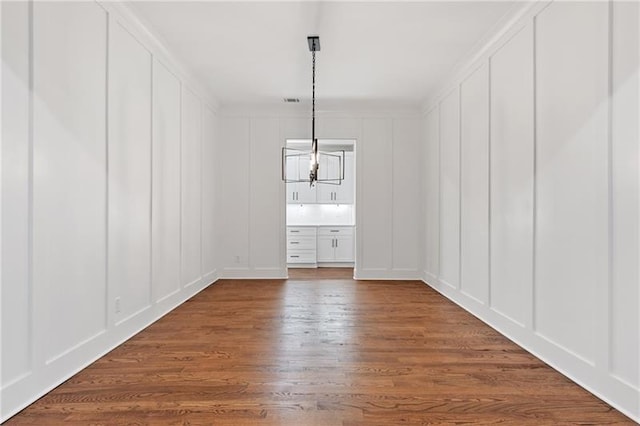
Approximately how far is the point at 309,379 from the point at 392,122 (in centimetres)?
521

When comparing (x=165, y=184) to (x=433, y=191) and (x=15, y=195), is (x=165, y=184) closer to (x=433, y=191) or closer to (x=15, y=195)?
(x=15, y=195)

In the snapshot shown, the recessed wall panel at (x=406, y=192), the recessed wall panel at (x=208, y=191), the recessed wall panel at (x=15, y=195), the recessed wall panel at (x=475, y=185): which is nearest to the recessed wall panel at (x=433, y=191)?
the recessed wall panel at (x=406, y=192)

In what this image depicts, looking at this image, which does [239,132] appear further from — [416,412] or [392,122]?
[416,412]

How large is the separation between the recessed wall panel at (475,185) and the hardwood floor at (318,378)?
56cm

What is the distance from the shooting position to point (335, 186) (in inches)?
359

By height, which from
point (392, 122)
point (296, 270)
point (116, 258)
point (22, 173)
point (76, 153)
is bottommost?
point (296, 270)

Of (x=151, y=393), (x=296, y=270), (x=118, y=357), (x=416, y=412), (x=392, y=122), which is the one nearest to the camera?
(x=416, y=412)

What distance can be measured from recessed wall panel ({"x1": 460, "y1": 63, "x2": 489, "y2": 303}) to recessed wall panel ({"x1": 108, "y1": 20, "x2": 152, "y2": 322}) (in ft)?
11.1

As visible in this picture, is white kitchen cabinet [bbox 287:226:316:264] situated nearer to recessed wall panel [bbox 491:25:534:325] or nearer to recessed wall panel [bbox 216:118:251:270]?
recessed wall panel [bbox 216:118:251:270]

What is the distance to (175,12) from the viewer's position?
364 centimetres

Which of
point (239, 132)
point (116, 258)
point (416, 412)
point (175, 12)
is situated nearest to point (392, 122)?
point (239, 132)

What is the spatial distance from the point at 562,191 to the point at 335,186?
6.39 m

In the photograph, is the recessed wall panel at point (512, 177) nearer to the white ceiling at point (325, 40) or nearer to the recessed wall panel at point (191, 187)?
the white ceiling at point (325, 40)

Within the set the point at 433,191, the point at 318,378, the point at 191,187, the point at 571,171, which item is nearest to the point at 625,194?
the point at 571,171
